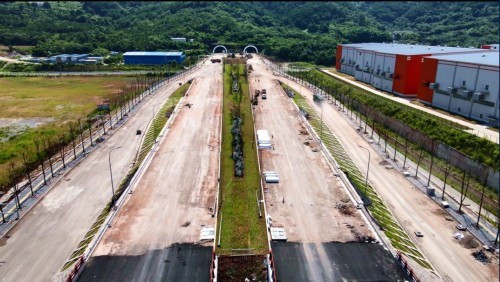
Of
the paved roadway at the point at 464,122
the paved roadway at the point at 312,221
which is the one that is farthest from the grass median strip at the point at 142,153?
the paved roadway at the point at 464,122

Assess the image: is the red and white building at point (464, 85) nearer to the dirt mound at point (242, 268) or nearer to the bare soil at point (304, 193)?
the bare soil at point (304, 193)

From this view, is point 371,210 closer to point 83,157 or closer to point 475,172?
point 475,172

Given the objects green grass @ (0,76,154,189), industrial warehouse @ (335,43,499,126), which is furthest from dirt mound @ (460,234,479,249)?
green grass @ (0,76,154,189)

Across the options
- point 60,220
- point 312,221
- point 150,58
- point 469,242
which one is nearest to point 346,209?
point 312,221

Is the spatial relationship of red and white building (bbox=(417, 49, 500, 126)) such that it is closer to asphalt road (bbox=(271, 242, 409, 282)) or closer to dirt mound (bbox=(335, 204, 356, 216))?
dirt mound (bbox=(335, 204, 356, 216))

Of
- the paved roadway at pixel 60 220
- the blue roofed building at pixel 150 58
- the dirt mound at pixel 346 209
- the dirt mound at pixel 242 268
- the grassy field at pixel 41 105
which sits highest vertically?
the blue roofed building at pixel 150 58

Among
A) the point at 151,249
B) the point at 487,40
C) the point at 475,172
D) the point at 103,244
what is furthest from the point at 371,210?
the point at 487,40
